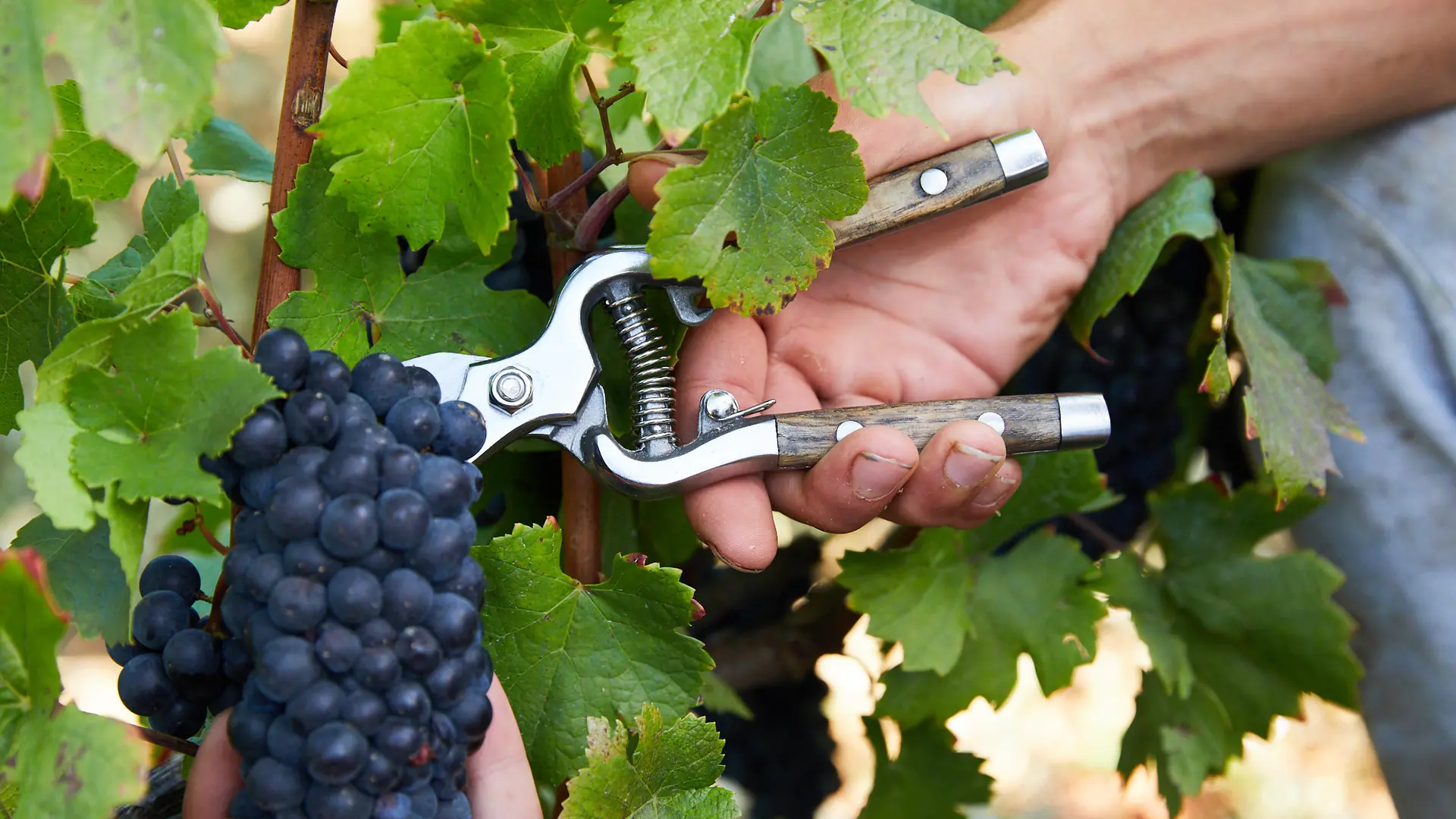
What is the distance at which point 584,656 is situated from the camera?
0.67 metres

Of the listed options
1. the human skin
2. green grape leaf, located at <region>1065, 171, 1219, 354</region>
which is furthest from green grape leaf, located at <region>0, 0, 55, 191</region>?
green grape leaf, located at <region>1065, 171, 1219, 354</region>

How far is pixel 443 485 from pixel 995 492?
1.36 ft

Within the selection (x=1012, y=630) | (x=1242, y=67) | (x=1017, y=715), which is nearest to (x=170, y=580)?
(x=1012, y=630)

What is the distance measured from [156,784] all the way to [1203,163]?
1010mm

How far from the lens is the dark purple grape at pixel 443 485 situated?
1.68ft

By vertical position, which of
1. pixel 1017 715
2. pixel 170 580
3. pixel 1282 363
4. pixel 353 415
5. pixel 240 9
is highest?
pixel 240 9

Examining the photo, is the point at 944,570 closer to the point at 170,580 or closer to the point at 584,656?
the point at 584,656

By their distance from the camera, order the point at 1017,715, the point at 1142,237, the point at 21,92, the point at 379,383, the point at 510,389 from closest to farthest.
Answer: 1. the point at 21,92
2. the point at 379,383
3. the point at 510,389
4. the point at 1142,237
5. the point at 1017,715

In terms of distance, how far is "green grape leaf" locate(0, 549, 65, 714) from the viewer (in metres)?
0.46

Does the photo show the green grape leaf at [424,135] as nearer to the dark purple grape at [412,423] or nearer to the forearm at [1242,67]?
the dark purple grape at [412,423]

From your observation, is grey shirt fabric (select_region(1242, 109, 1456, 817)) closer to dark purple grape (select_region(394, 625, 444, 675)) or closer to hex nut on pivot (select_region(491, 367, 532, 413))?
hex nut on pivot (select_region(491, 367, 532, 413))

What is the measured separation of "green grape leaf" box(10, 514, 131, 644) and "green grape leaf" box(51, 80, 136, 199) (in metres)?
0.24

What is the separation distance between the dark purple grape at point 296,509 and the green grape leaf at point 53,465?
0.08 meters

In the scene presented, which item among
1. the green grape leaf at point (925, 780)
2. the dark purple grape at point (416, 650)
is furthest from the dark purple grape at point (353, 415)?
the green grape leaf at point (925, 780)
